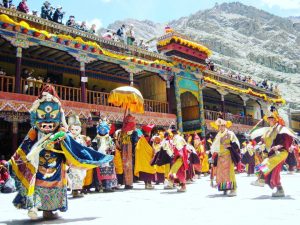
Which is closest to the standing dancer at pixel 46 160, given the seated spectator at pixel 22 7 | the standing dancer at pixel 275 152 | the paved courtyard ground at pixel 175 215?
the paved courtyard ground at pixel 175 215

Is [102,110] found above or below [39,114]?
above

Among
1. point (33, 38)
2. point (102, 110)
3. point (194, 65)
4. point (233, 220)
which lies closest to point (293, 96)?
point (194, 65)

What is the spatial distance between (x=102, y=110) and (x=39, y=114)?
384 inches

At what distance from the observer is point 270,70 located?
52.0 meters

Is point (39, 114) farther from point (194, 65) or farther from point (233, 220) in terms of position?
point (194, 65)

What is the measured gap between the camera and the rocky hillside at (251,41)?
4988cm

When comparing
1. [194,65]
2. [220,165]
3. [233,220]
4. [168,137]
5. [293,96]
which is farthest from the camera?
[293,96]

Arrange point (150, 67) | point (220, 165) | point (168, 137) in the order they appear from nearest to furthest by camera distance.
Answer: point (220, 165) < point (168, 137) < point (150, 67)

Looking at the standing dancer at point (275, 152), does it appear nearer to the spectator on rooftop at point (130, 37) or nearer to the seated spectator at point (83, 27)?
the seated spectator at point (83, 27)

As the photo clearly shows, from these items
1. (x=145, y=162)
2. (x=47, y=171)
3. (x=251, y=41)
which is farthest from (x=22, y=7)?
(x=251, y=41)

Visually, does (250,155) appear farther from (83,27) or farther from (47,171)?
(47,171)

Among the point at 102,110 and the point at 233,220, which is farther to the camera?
the point at 102,110

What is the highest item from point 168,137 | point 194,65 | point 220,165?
point 194,65

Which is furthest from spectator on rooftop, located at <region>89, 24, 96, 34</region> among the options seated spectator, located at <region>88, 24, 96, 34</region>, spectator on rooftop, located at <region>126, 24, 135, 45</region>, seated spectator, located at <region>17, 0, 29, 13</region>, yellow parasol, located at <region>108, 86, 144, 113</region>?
yellow parasol, located at <region>108, 86, 144, 113</region>
